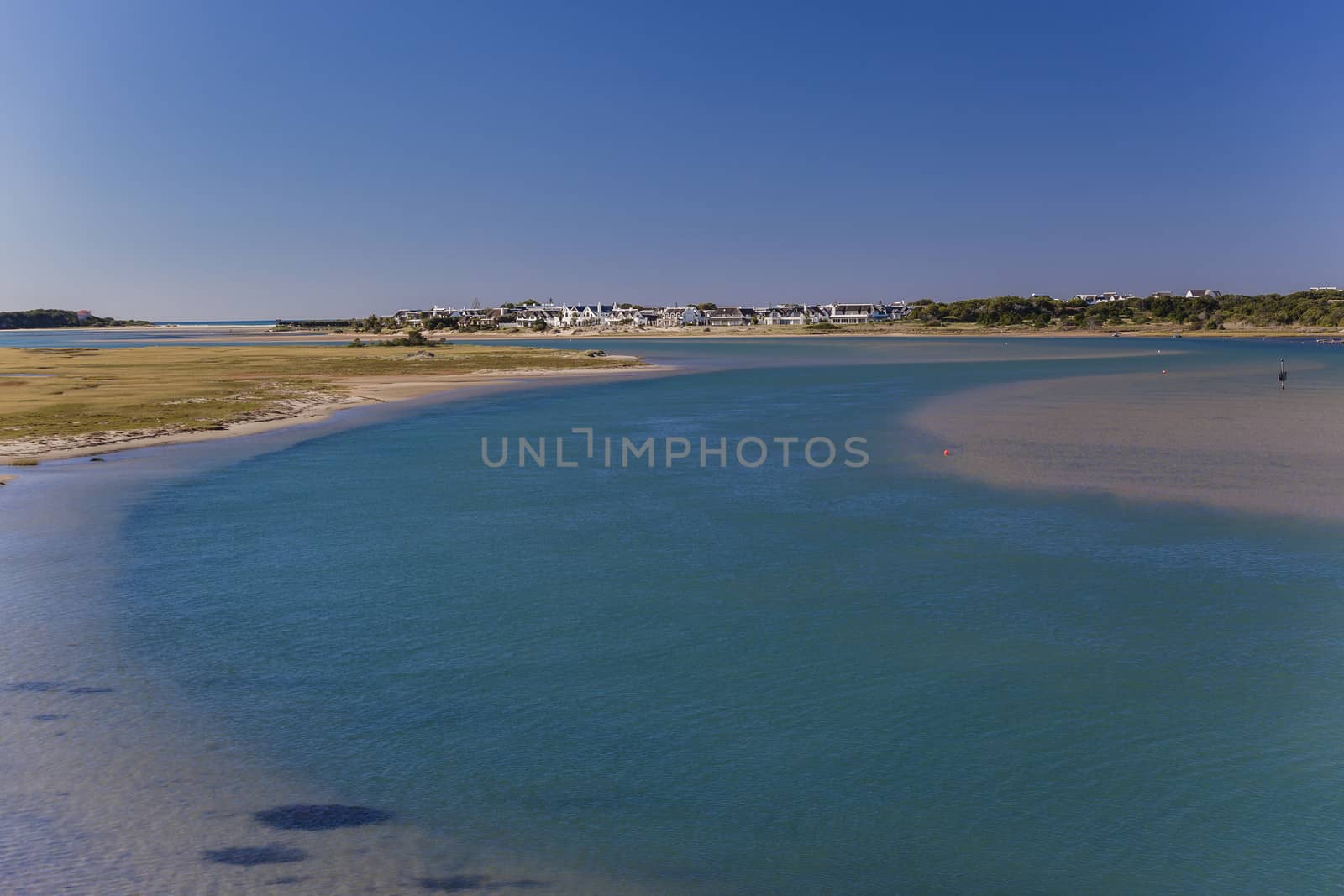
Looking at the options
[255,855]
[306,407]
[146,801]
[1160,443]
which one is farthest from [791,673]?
[306,407]

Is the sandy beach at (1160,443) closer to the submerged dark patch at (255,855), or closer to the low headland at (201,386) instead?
the submerged dark patch at (255,855)

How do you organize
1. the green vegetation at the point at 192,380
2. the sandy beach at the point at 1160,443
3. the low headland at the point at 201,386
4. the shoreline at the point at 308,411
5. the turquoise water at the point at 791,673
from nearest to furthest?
the turquoise water at the point at 791,673 < the sandy beach at the point at 1160,443 < the shoreline at the point at 308,411 < the low headland at the point at 201,386 < the green vegetation at the point at 192,380

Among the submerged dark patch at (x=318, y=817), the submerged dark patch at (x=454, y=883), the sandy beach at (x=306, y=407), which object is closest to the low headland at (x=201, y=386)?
the sandy beach at (x=306, y=407)

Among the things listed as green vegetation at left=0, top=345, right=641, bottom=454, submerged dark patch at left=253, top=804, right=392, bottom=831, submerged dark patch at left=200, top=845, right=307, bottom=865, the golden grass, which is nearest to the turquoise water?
submerged dark patch at left=253, top=804, right=392, bottom=831

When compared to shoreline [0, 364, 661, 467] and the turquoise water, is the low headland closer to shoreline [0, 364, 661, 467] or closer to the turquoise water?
shoreline [0, 364, 661, 467]

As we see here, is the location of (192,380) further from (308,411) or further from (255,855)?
(255,855)

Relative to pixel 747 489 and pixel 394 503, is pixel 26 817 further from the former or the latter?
pixel 747 489

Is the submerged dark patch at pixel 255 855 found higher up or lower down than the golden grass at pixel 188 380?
lower down

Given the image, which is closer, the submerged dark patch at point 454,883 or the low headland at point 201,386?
the submerged dark patch at point 454,883
